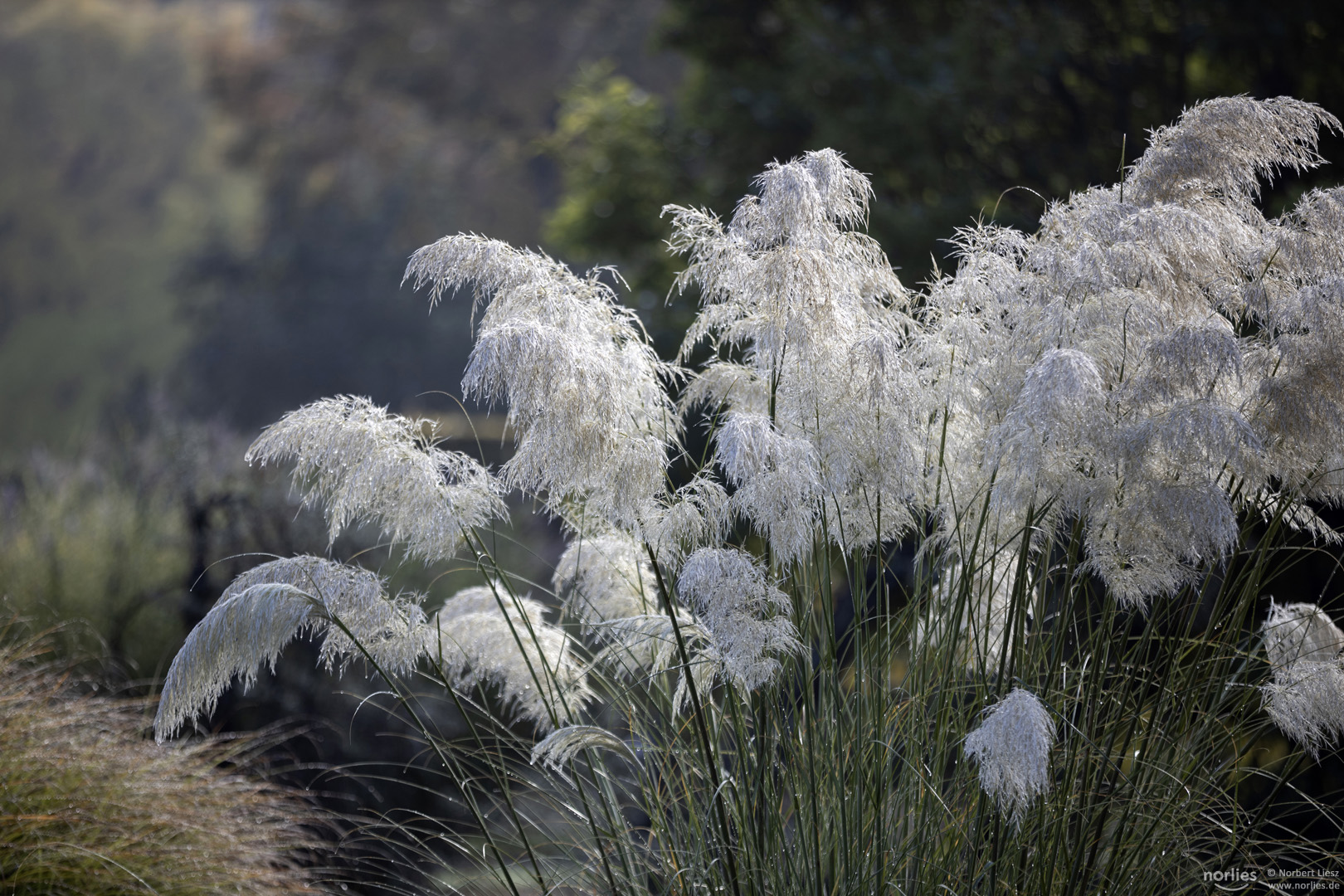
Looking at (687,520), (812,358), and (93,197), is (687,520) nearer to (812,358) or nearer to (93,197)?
(812,358)

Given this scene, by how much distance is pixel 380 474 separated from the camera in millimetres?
1932

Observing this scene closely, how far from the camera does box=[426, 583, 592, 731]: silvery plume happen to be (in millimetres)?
2305

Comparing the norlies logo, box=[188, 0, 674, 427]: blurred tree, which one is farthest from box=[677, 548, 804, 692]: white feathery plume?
box=[188, 0, 674, 427]: blurred tree

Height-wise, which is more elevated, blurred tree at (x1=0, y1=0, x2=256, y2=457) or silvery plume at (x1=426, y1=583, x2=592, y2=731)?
blurred tree at (x1=0, y1=0, x2=256, y2=457)

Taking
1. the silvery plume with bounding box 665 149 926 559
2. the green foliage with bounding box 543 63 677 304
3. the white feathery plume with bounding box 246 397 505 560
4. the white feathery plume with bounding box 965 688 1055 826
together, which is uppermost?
the green foliage with bounding box 543 63 677 304

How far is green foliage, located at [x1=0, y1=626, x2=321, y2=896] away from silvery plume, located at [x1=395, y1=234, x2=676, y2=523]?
1.42 meters

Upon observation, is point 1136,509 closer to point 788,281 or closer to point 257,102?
point 788,281

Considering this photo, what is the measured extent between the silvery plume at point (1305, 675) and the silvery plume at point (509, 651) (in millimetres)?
1520

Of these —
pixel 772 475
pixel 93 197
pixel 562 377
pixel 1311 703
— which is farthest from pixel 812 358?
pixel 93 197

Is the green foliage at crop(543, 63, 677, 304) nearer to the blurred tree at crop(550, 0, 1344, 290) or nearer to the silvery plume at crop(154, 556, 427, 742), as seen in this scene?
the blurred tree at crop(550, 0, 1344, 290)

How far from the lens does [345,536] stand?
5.61 meters

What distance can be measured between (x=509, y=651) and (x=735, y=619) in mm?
699

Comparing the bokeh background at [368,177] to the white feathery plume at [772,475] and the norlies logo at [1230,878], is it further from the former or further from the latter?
the norlies logo at [1230,878]

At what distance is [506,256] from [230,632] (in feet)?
2.89
